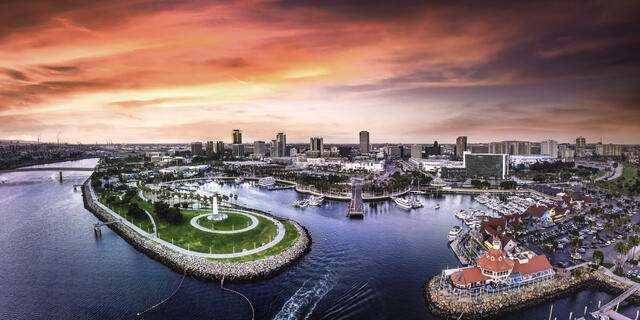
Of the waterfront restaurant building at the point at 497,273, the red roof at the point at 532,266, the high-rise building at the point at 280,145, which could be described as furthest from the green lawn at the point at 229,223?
the high-rise building at the point at 280,145

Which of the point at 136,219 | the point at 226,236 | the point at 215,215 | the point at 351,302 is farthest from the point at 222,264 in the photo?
the point at 136,219

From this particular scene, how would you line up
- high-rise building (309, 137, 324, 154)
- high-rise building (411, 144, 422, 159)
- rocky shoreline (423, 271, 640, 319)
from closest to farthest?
rocky shoreline (423, 271, 640, 319) < high-rise building (411, 144, 422, 159) < high-rise building (309, 137, 324, 154)

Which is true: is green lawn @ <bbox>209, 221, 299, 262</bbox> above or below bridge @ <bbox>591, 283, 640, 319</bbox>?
above

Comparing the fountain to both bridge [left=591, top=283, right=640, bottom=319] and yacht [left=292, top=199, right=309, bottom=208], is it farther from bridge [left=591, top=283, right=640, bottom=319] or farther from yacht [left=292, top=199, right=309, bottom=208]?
bridge [left=591, top=283, right=640, bottom=319]

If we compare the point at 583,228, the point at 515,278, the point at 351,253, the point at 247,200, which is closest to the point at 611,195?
the point at 583,228

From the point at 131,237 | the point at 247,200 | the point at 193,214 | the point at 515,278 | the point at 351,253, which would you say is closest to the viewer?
the point at 515,278

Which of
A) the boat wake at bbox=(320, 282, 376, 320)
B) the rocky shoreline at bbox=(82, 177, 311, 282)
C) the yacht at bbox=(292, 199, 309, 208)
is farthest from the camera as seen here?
the yacht at bbox=(292, 199, 309, 208)

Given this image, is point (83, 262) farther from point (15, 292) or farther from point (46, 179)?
point (46, 179)

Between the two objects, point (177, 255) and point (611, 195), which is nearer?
point (177, 255)

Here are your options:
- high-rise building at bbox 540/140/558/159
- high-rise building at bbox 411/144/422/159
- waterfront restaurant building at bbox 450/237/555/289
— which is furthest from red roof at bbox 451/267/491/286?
high-rise building at bbox 540/140/558/159
